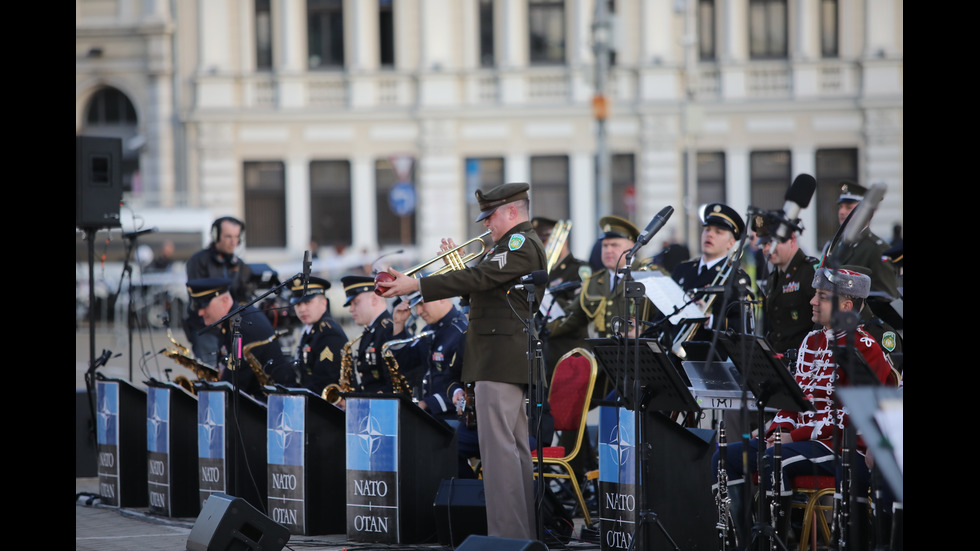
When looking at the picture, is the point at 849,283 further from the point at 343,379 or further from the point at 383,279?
the point at 343,379

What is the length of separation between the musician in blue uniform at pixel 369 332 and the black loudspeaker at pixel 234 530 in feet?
6.04

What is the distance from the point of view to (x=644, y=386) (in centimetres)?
628

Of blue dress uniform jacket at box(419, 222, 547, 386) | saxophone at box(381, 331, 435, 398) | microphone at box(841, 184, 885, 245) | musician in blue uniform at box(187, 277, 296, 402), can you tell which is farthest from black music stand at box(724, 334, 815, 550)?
musician in blue uniform at box(187, 277, 296, 402)

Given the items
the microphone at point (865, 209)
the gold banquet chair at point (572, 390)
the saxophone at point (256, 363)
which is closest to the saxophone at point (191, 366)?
the saxophone at point (256, 363)

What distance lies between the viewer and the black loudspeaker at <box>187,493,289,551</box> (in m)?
6.52

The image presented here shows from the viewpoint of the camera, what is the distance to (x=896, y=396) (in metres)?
4.23

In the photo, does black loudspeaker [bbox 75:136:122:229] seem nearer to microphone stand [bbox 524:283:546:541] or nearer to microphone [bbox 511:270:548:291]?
microphone stand [bbox 524:283:546:541]

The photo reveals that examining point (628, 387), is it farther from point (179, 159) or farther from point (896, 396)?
point (179, 159)

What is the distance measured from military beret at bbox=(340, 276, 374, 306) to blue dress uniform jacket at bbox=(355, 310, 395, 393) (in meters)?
0.26

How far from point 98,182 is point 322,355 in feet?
8.82

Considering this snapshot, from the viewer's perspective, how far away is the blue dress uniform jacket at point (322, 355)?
352 inches

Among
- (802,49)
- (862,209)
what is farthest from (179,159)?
(862,209)

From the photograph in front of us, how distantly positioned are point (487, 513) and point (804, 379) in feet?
5.96

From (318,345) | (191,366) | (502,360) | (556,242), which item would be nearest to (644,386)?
(502,360)
